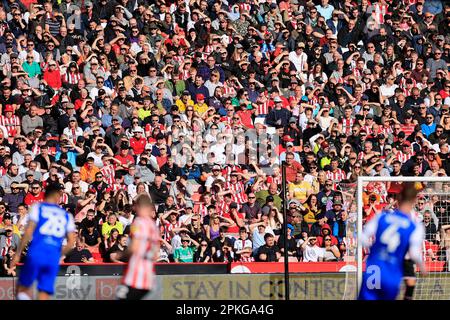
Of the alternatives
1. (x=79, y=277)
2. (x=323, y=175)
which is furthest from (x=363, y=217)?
(x=79, y=277)

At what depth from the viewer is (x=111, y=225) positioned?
17453mm

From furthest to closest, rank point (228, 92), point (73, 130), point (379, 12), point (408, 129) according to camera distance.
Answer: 1. point (379, 12)
2. point (408, 129)
3. point (228, 92)
4. point (73, 130)

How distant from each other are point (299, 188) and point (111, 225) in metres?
3.39

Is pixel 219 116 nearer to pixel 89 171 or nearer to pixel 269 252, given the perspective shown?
pixel 89 171

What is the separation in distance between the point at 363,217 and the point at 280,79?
16.8ft

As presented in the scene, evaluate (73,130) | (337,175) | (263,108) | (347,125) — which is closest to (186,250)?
(73,130)

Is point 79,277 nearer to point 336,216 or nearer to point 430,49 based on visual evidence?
point 336,216

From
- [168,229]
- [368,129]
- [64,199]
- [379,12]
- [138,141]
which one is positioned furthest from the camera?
[379,12]

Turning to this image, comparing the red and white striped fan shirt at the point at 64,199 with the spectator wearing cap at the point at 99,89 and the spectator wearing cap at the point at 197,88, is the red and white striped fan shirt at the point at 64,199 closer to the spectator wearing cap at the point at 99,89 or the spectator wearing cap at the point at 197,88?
the spectator wearing cap at the point at 99,89

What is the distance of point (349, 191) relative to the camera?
17703 millimetres

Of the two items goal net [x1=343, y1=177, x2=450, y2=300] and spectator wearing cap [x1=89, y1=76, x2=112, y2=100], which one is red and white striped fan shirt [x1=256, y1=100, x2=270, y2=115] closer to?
spectator wearing cap [x1=89, y1=76, x2=112, y2=100]

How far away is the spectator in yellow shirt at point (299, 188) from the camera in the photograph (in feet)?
62.3

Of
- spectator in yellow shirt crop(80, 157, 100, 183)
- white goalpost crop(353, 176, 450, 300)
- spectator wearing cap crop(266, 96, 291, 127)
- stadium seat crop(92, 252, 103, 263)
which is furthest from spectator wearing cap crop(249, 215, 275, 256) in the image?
spectator wearing cap crop(266, 96, 291, 127)
